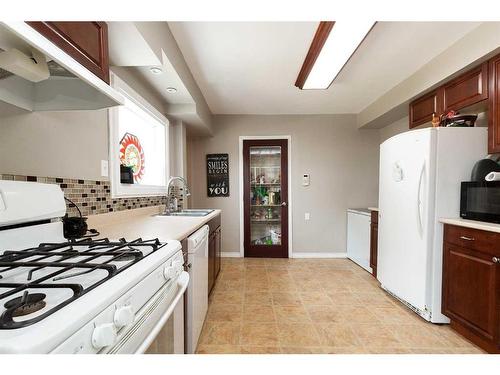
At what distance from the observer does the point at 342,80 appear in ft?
8.38

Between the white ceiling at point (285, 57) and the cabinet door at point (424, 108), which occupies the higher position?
the white ceiling at point (285, 57)

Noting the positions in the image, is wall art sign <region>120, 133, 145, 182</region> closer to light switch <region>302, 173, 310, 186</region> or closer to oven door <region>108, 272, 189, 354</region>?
oven door <region>108, 272, 189, 354</region>

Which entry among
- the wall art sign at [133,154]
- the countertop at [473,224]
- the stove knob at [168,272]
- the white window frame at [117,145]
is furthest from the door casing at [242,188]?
the stove knob at [168,272]

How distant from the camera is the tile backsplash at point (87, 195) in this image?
1108 millimetres

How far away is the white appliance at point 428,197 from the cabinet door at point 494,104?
3.6 inches

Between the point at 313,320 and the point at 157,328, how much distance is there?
1.65 meters

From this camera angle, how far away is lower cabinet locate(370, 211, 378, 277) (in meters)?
2.76

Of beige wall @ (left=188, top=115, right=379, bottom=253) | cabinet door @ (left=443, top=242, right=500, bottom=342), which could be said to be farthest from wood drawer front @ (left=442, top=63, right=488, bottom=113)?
beige wall @ (left=188, top=115, right=379, bottom=253)

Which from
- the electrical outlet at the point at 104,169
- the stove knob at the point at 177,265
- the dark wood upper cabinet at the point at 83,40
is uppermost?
the dark wood upper cabinet at the point at 83,40

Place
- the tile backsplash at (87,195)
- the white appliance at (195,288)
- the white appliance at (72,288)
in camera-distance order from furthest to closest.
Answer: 1. the white appliance at (195,288)
2. the tile backsplash at (87,195)
3. the white appliance at (72,288)

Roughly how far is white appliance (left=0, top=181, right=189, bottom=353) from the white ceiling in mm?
1506

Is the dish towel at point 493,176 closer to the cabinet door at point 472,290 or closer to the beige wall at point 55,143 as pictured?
the cabinet door at point 472,290

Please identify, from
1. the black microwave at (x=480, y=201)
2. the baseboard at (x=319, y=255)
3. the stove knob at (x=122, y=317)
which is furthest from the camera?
the baseboard at (x=319, y=255)
